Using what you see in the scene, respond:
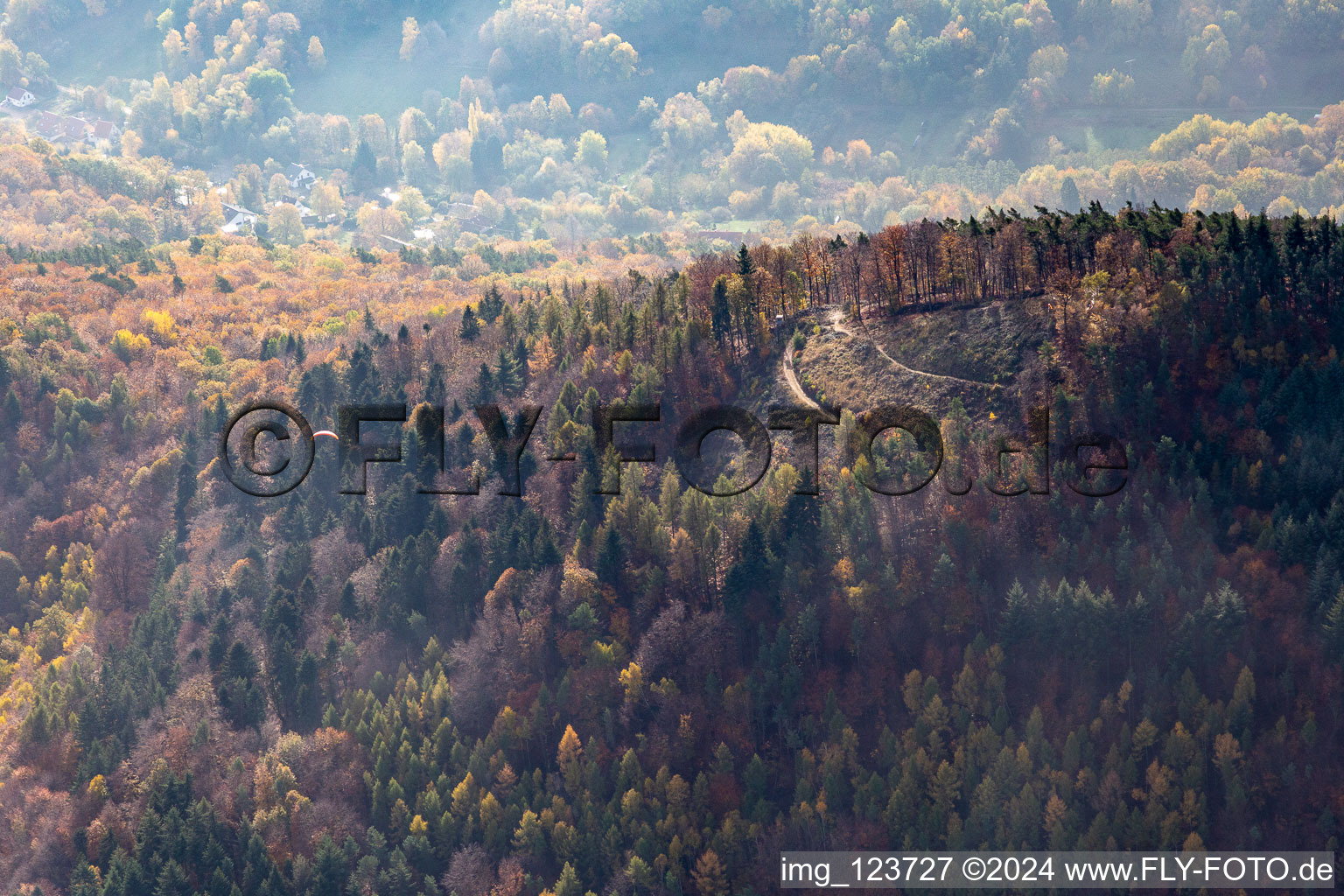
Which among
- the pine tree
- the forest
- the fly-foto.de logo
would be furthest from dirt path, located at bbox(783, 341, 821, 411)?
the pine tree

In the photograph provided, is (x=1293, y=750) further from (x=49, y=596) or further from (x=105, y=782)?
(x=49, y=596)

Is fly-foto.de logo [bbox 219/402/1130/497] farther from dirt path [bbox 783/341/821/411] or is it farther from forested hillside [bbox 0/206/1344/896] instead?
dirt path [bbox 783/341/821/411]

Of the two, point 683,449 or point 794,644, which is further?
point 683,449

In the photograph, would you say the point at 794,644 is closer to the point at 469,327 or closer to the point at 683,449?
the point at 683,449

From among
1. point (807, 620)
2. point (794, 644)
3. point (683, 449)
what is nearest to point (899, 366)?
point (683, 449)

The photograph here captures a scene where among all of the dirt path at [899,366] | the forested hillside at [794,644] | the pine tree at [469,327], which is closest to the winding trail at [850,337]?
the dirt path at [899,366]

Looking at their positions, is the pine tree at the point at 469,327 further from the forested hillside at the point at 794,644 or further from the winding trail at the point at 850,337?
the winding trail at the point at 850,337
